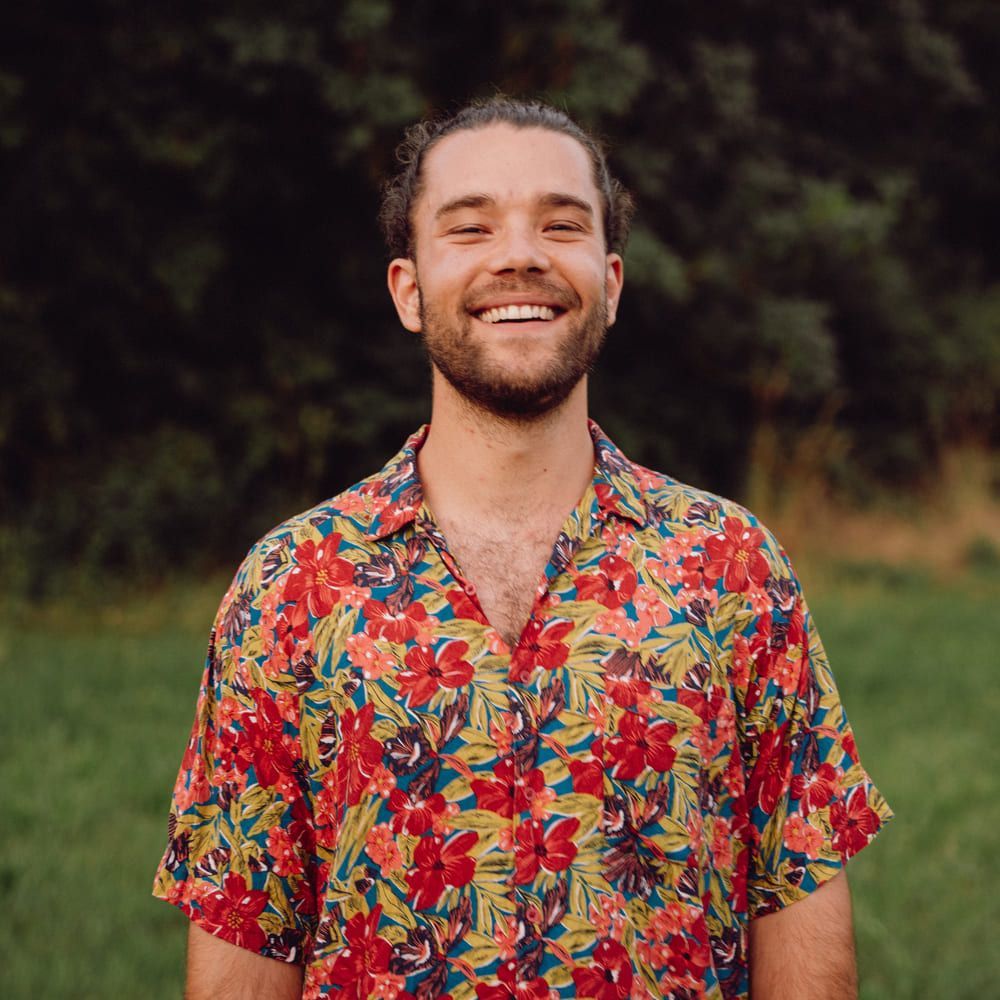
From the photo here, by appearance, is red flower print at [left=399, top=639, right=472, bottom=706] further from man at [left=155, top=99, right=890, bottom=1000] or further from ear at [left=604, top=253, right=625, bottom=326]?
ear at [left=604, top=253, right=625, bottom=326]

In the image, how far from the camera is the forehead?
6.48 feet

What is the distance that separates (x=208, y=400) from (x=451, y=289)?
753 centimetres

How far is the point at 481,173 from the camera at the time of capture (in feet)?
6.54

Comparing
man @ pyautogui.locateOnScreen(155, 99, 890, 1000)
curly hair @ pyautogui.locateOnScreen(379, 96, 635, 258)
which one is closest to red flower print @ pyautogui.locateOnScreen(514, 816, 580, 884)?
man @ pyautogui.locateOnScreen(155, 99, 890, 1000)

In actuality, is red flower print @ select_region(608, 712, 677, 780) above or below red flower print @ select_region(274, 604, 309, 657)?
below

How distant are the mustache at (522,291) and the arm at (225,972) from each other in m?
1.11

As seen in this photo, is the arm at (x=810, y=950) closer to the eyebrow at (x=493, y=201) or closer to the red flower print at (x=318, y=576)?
the red flower print at (x=318, y=576)

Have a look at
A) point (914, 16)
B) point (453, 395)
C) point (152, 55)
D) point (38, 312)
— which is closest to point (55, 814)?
point (453, 395)

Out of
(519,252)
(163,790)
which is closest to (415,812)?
(519,252)

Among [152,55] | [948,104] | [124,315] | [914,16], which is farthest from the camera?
[948,104]

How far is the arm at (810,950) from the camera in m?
1.74

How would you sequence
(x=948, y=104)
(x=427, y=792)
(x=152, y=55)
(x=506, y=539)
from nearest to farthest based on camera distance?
(x=427, y=792) < (x=506, y=539) < (x=152, y=55) < (x=948, y=104)

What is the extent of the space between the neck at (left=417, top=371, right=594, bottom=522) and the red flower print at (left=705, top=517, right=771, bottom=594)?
273 millimetres

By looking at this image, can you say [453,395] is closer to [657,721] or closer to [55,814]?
[657,721]
